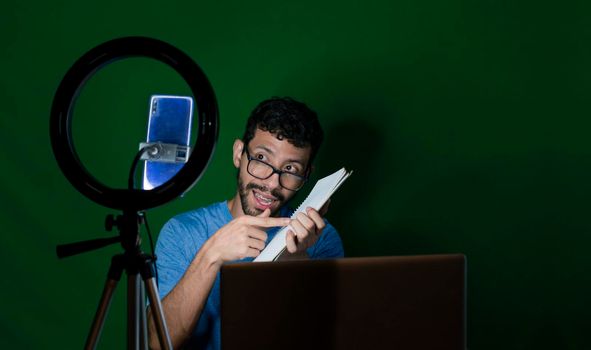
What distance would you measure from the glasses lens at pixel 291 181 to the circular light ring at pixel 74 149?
900 millimetres

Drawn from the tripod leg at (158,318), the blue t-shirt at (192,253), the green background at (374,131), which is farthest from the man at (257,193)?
the tripod leg at (158,318)

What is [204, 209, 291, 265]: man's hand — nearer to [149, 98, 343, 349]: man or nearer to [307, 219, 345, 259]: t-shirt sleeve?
[149, 98, 343, 349]: man

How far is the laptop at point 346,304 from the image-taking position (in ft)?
2.25

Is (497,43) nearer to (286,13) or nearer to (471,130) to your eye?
(471,130)

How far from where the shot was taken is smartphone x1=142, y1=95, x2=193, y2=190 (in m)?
0.86

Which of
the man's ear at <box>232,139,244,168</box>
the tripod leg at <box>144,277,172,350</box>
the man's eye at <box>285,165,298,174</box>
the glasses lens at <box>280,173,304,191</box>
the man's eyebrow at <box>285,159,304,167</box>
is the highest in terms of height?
the man's ear at <box>232,139,244,168</box>

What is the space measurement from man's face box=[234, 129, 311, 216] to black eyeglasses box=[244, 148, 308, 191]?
10mm

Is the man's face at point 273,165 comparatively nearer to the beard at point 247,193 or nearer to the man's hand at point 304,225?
the beard at point 247,193

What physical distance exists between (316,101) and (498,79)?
66 cm

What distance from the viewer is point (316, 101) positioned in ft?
6.40

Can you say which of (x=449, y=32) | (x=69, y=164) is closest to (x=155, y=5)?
(x=449, y=32)

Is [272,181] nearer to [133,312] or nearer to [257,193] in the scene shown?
[257,193]

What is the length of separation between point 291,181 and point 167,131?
73 centimetres

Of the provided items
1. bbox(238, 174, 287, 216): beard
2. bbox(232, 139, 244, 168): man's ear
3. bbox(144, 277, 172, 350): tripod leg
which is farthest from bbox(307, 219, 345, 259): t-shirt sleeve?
bbox(144, 277, 172, 350): tripod leg
